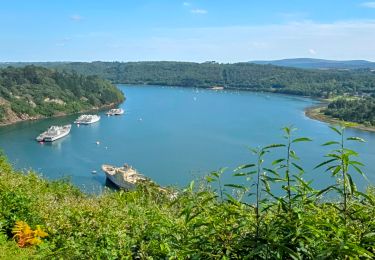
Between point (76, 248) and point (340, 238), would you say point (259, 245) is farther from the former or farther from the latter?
point (76, 248)

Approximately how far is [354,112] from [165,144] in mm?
20285

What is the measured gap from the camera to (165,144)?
25.8m

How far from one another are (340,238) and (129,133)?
29817mm

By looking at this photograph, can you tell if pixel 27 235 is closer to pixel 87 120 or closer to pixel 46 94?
pixel 87 120

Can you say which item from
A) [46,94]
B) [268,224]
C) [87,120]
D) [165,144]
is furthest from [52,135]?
[268,224]

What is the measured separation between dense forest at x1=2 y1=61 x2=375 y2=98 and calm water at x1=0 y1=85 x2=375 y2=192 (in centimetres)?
2631

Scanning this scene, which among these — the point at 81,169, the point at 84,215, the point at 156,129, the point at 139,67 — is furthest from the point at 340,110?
the point at 139,67

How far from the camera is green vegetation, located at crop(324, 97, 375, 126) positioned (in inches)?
1414

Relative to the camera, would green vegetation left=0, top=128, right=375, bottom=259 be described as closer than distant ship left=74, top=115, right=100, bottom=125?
Yes

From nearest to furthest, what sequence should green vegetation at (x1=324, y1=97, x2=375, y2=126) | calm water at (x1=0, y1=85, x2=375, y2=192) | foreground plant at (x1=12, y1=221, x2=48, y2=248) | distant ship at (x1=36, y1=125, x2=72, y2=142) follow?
foreground plant at (x1=12, y1=221, x2=48, y2=248) → calm water at (x1=0, y1=85, x2=375, y2=192) → distant ship at (x1=36, y1=125, x2=72, y2=142) → green vegetation at (x1=324, y1=97, x2=375, y2=126)

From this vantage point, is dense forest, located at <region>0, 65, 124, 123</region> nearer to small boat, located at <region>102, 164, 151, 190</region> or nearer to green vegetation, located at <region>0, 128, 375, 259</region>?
small boat, located at <region>102, 164, 151, 190</region>

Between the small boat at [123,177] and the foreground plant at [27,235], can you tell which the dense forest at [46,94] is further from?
the foreground plant at [27,235]

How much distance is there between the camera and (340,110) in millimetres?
39844

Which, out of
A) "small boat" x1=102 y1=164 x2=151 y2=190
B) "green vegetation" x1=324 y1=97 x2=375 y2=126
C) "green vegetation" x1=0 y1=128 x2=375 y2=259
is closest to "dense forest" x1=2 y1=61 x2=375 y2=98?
"green vegetation" x1=324 y1=97 x2=375 y2=126
